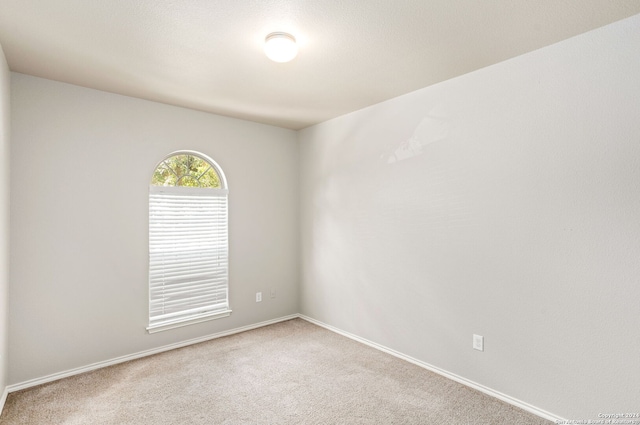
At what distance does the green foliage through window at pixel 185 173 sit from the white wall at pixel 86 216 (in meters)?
0.16

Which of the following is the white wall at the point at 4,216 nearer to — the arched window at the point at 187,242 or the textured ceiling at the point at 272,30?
the textured ceiling at the point at 272,30

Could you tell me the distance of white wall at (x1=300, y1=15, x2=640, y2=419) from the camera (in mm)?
2035

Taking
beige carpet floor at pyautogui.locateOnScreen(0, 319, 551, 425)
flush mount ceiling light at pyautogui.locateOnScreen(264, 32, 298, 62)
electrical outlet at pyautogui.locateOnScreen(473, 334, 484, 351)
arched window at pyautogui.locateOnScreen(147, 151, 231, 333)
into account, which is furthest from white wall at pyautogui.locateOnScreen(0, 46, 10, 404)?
electrical outlet at pyautogui.locateOnScreen(473, 334, 484, 351)

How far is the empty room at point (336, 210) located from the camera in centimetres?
204

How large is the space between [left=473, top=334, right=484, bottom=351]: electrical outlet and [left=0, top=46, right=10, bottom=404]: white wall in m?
3.54

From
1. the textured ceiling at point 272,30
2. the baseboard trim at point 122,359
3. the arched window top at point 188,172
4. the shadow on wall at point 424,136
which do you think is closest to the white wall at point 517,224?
the shadow on wall at point 424,136

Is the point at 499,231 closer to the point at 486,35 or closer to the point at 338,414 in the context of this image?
the point at 486,35

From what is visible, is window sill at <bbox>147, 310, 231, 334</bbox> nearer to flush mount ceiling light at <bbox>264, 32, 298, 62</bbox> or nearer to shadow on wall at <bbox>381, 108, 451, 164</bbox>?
shadow on wall at <bbox>381, 108, 451, 164</bbox>

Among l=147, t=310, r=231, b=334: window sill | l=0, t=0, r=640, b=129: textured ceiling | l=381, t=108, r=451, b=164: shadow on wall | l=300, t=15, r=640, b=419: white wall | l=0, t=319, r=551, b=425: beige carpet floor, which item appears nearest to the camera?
l=0, t=0, r=640, b=129: textured ceiling

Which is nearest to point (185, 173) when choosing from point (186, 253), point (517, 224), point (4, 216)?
point (186, 253)

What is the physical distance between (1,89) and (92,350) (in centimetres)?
222

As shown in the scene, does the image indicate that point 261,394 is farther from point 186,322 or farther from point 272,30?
point 272,30

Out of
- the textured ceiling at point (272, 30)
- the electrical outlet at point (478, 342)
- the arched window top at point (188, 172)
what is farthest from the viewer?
the arched window top at point (188, 172)

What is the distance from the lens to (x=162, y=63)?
2.56 metres
